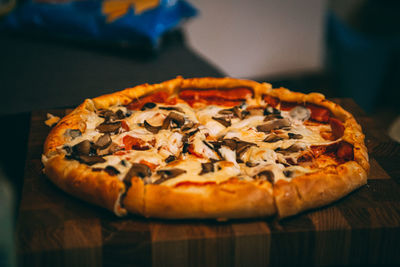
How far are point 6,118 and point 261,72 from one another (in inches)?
129

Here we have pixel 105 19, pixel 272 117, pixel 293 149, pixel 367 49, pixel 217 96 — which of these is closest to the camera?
pixel 293 149

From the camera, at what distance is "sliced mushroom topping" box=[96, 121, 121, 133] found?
1700mm

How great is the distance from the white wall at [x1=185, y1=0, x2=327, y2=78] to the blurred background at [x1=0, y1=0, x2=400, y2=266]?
0.01 m

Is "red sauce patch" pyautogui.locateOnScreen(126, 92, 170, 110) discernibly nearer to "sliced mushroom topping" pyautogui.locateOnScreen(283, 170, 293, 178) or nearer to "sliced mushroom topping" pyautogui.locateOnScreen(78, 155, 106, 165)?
"sliced mushroom topping" pyautogui.locateOnScreen(78, 155, 106, 165)

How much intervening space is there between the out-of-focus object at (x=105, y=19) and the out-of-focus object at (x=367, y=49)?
187cm

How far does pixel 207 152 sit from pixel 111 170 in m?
0.34

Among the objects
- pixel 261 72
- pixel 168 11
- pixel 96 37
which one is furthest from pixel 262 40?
pixel 96 37

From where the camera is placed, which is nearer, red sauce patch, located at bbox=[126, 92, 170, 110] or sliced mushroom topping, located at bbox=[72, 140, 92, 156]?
sliced mushroom topping, located at bbox=[72, 140, 92, 156]

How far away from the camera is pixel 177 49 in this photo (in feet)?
10.7

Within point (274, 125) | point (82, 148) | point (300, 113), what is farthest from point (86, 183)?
point (300, 113)

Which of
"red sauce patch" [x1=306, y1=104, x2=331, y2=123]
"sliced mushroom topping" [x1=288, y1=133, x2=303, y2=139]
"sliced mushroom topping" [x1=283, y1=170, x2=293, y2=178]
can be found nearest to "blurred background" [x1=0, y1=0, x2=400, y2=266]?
"red sauce patch" [x1=306, y1=104, x2=331, y2=123]

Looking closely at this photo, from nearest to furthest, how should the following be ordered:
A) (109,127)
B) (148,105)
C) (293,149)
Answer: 1. (293,149)
2. (109,127)
3. (148,105)

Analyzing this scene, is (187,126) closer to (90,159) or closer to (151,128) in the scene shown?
(151,128)

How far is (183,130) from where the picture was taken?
173cm
